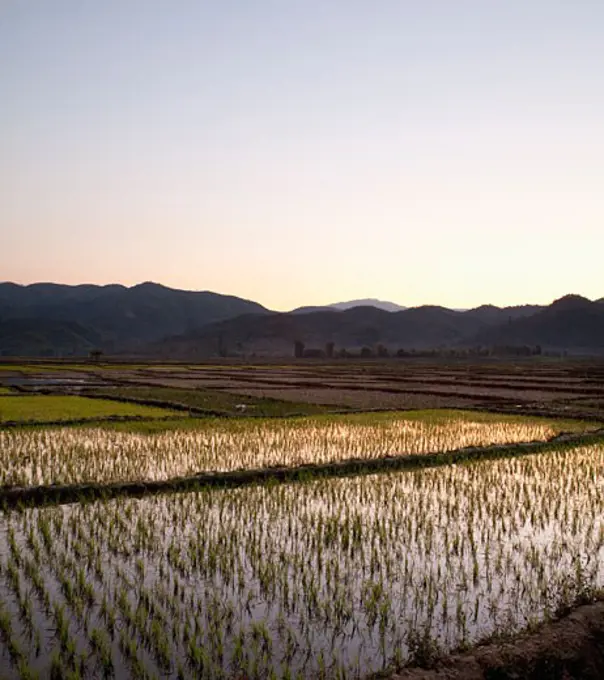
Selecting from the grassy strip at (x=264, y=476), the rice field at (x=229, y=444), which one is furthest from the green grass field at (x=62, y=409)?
the grassy strip at (x=264, y=476)

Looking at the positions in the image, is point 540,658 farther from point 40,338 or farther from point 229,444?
point 40,338

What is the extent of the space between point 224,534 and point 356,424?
1061cm

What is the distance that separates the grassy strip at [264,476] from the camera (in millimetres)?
9000

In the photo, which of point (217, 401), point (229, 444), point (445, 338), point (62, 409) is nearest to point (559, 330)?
point (445, 338)

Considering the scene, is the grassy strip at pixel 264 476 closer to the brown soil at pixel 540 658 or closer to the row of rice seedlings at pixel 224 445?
the row of rice seedlings at pixel 224 445

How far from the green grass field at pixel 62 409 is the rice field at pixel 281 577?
991cm

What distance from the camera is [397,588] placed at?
5.70 meters

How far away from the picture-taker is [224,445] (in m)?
13.6

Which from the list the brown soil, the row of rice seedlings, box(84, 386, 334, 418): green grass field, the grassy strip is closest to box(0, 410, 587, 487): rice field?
the row of rice seedlings

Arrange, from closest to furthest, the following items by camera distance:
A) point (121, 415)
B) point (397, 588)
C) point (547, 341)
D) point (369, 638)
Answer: point (369, 638) < point (397, 588) < point (121, 415) < point (547, 341)

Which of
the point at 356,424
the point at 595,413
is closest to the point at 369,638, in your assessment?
the point at 356,424

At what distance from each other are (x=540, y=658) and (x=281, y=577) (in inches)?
90.0

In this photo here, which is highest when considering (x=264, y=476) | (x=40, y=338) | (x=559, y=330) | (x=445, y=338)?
(x=559, y=330)

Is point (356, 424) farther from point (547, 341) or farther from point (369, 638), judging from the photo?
point (547, 341)
